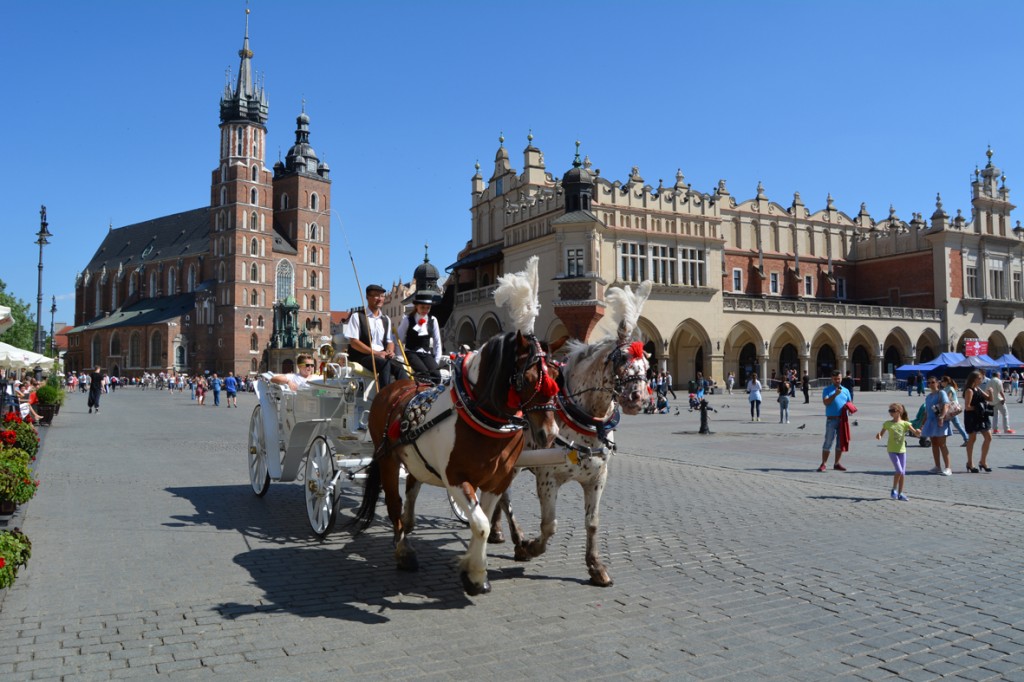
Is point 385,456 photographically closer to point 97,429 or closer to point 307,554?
point 307,554

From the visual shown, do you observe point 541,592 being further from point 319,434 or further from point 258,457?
point 258,457

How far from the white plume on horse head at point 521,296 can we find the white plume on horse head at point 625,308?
2.41 ft

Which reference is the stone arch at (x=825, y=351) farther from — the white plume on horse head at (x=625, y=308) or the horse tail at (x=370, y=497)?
the horse tail at (x=370, y=497)

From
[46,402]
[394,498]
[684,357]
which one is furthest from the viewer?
[684,357]

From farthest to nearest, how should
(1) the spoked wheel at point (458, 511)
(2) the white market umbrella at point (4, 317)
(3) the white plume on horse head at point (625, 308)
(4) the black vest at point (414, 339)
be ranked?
(2) the white market umbrella at point (4, 317) → (4) the black vest at point (414, 339) → (3) the white plume on horse head at point (625, 308) → (1) the spoked wheel at point (458, 511)

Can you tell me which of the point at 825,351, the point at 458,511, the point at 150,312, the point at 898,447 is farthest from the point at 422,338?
the point at 150,312

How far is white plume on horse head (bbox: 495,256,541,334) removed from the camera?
221 inches

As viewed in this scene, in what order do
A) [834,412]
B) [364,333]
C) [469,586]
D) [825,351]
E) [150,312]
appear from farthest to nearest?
[150,312], [825,351], [834,412], [364,333], [469,586]

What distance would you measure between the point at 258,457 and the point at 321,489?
2.94 meters

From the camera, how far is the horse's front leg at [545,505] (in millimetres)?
6191

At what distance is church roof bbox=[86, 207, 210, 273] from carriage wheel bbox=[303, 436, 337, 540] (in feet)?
322

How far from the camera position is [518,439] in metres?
5.48

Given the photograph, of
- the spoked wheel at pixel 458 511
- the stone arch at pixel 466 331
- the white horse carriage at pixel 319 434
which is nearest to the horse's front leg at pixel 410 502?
the spoked wheel at pixel 458 511

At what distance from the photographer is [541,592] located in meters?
5.63
